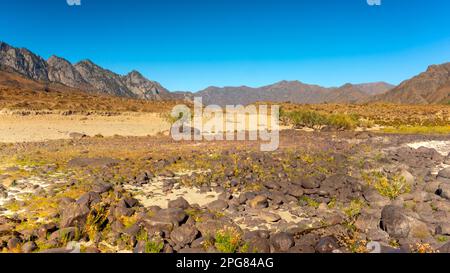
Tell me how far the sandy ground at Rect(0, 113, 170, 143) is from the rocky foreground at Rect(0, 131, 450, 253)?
31.1 feet

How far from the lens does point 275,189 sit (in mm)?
12664

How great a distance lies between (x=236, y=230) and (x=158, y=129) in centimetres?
2956

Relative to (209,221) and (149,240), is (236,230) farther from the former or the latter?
(149,240)

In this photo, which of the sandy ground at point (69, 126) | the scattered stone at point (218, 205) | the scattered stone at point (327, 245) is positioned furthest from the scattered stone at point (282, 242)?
the sandy ground at point (69, 126)

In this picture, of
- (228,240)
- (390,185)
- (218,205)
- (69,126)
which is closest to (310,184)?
(390,185)

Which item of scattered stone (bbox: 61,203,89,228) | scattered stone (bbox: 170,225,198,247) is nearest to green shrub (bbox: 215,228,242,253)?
scattered stone (bbox: 170,225,198,247)

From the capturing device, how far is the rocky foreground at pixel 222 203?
805 cm

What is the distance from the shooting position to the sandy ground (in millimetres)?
28547

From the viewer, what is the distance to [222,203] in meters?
A: 10.9

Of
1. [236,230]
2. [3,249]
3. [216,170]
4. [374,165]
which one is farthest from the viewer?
[374,165]

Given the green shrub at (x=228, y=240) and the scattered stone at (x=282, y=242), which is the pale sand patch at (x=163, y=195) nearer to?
the green shrub at (x=228, y=240)

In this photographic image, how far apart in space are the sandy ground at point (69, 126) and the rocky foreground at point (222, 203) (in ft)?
31.1

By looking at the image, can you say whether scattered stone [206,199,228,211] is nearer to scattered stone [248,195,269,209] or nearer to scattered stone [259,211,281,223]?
scattered stone [248,195,269,209]
